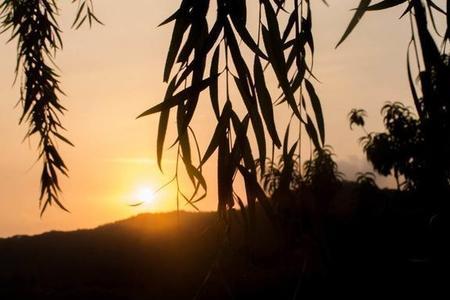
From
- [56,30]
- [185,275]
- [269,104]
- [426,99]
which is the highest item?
[56,30]

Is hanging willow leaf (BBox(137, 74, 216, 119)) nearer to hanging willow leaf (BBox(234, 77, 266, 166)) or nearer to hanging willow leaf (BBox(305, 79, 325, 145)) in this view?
hanging willow leaf (BBox(234, 77, 266, 166))

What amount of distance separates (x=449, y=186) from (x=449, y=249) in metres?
0.18

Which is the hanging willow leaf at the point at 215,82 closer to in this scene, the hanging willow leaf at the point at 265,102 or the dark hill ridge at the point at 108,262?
the hanging willow leaf at the point at 265,102

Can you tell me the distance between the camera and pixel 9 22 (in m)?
3.89

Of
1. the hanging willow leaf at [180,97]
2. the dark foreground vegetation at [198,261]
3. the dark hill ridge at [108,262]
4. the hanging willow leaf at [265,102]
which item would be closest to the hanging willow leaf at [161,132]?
the hanging willow leaf at [180,97]

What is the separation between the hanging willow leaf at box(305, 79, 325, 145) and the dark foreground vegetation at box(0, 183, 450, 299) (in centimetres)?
519

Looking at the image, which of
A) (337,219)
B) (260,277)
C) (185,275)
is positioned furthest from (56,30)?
(337,219)

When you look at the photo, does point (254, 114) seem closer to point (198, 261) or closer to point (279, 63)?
point (279, 63)

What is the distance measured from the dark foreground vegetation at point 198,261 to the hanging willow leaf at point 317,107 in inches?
204

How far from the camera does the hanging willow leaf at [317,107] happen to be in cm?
175

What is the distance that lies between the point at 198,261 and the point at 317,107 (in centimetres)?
1373

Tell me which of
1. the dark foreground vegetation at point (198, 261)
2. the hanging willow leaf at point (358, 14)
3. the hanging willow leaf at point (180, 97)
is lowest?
the dark foreground vegetation at point (198, 261)

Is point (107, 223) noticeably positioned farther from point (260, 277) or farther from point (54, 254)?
point (260, 277)

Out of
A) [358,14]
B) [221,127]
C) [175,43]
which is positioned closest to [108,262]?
[221,127]
